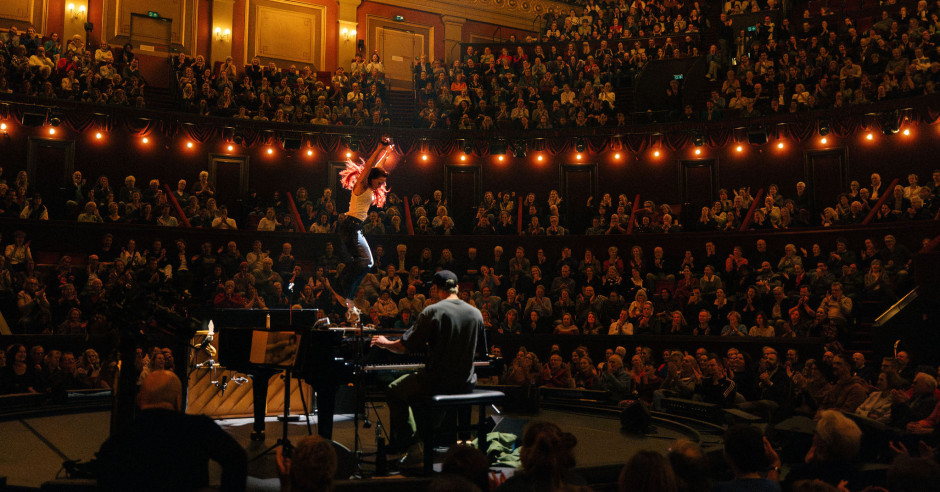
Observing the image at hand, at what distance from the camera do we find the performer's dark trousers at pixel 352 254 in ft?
20.6

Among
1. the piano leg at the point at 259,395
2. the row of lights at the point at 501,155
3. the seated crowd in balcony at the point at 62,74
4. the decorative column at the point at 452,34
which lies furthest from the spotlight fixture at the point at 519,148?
the piano leg at the point at 259,395

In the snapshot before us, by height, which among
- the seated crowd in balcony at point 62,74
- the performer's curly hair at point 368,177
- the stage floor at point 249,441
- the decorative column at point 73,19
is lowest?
the stage floor at point 249,441

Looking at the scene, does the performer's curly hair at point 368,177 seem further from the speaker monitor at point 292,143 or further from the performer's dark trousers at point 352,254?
the speaker monitor at point 292,143

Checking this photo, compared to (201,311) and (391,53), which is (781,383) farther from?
(391,53)

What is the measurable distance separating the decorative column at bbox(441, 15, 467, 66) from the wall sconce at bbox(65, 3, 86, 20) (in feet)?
32.1

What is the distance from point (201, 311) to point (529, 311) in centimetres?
684

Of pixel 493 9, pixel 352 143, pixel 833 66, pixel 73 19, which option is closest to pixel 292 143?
pixel 352 143

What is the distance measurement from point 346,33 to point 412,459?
18.3m

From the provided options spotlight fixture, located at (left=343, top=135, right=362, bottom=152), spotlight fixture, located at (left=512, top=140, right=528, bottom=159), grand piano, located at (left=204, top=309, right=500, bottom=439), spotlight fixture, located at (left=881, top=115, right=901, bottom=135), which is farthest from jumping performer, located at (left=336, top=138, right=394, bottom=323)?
spotlight fixture, located at (left=881, top=115, right=901, bottom=135)

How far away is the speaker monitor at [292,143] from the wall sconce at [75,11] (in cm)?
679

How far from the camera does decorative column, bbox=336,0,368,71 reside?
853 inches

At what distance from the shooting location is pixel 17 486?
462 cm

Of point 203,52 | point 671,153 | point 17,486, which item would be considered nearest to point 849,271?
point 671,153

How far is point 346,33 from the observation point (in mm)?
21750
